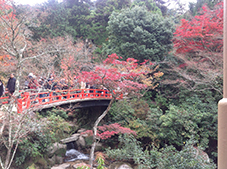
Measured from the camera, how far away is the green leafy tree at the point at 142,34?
43.0 feet

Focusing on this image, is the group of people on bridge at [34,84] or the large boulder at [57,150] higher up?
the group of people on bridge at [34,84]

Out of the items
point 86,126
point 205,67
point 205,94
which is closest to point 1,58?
point 86,126

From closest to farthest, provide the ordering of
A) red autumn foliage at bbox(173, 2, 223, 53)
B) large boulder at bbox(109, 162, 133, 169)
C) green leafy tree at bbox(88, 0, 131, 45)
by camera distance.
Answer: large boulder at bbox(109, 162, 133, 169), red autumn foliage at bbox(173, 2, 223, 53), green leafy tree at bbox(88, 0, 131, 45)

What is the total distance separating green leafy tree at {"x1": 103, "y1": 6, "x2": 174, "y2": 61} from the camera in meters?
13.1

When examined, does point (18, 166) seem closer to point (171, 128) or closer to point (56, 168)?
point (56, 168)

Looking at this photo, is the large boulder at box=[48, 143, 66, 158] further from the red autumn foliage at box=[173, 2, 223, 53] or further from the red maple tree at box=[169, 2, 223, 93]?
the red autumn foliage at box=[173, 2, 223, 53]

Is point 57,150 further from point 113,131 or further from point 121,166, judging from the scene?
point 121,166

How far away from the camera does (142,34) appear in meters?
13.2

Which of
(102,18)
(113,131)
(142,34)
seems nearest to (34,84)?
(113,131)

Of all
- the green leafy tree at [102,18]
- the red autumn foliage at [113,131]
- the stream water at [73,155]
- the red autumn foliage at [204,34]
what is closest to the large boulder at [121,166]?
the red autumn foliage at [113,131]

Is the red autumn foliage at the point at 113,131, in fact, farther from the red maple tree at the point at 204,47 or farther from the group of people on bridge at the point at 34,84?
the red maple tree at the point at 204,47

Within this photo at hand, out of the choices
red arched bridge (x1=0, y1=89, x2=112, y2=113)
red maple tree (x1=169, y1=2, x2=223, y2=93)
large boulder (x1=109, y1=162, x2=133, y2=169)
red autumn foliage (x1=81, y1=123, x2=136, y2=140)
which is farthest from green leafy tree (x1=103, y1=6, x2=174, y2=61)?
large boulder (x1=109, y1=162, x2=133, y2=169)

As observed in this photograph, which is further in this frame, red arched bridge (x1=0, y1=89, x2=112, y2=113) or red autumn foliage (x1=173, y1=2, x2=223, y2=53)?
red autumn foliage (x1=173, y1=2, x2=223, y2=53)

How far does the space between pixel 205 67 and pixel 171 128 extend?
13.3 ft
